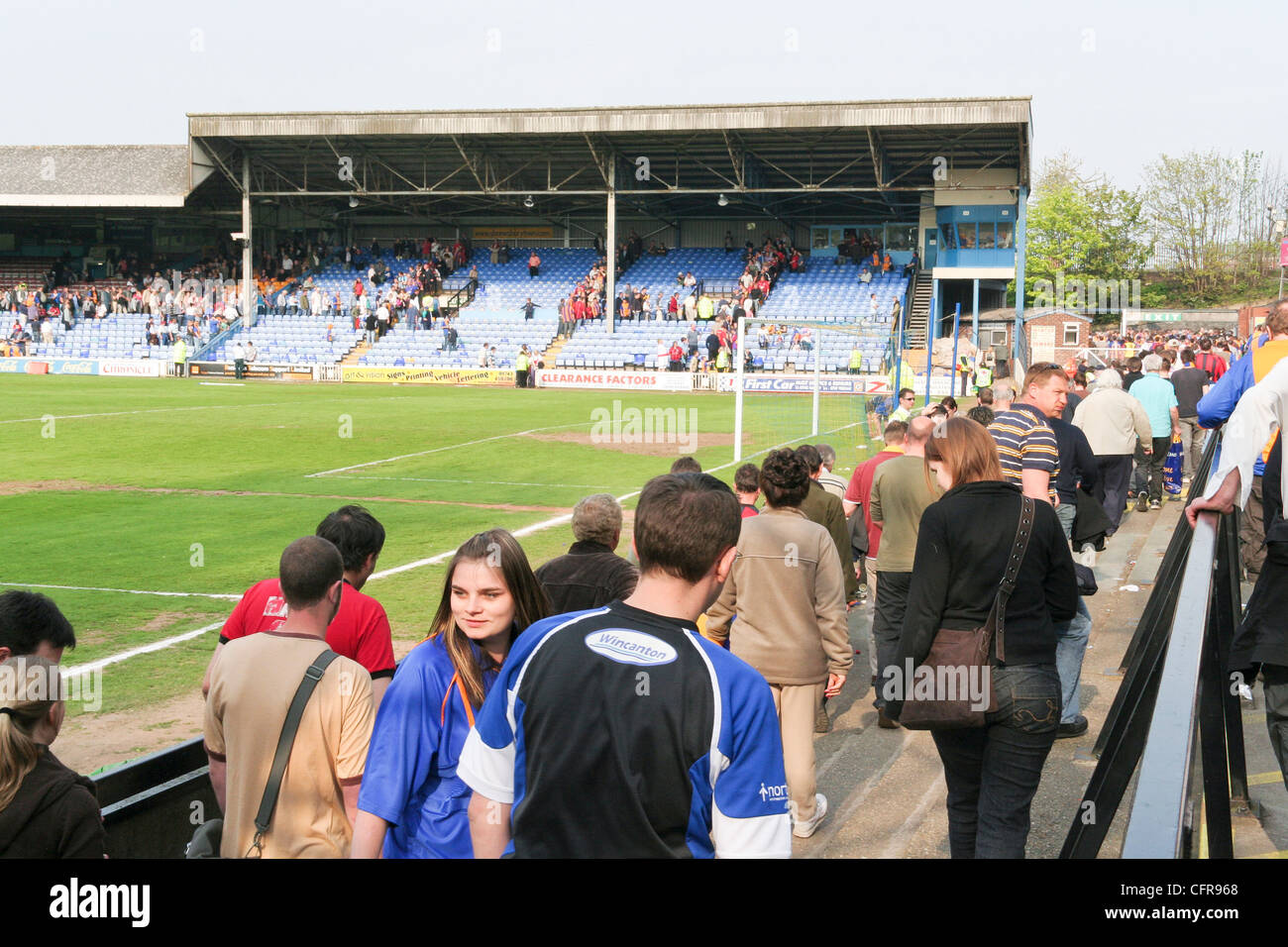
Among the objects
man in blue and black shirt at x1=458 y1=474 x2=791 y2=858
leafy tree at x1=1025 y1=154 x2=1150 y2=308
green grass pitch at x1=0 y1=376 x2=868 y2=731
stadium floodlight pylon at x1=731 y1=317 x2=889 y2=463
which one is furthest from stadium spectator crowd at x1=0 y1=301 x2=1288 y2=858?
leafy tree at x1=1025 y1=154 x2=1150 y2=308

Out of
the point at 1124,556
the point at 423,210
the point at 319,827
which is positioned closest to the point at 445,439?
the point at 1124,556

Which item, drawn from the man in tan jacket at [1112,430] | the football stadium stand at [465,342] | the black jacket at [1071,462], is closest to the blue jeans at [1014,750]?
the black jacket at [1071,462]

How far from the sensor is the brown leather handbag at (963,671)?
415cm

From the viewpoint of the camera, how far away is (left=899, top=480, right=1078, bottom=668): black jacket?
14.2 ft

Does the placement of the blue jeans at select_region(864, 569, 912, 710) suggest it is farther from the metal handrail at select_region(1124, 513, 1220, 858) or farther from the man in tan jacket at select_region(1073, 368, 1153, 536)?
the man in tan jacket at select_region(1073, 368, 1153, 536)

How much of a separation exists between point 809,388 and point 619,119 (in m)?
14.0

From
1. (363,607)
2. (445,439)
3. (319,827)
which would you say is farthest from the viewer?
(445,439)

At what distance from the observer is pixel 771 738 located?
2.52m

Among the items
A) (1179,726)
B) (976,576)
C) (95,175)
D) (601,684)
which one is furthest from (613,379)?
(1179,726)

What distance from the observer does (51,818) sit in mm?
3123

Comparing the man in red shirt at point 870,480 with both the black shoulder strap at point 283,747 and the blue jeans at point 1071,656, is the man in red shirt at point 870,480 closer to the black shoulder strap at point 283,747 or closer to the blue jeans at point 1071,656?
the blue jeans at point 1071,656

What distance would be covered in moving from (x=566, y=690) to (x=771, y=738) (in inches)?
17.9

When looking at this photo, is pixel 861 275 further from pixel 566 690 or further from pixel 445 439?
pixel 566 690
